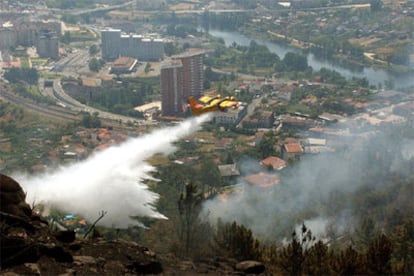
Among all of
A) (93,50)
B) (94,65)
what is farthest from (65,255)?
(93,50)

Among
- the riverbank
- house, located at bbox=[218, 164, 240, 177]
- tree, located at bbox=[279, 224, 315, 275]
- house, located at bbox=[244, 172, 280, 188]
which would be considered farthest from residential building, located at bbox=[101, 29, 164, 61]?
tree, located at bbox=[279, 224, 315, 275]

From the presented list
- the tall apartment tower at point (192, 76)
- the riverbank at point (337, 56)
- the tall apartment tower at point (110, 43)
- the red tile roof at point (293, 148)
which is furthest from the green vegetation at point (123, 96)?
the riverbank at point (337, 56)

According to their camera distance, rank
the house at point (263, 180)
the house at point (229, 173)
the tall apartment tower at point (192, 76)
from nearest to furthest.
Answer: the house at point (263, 180) < the house at point (229, 173) < the tall apartment tower at point (192, 76)

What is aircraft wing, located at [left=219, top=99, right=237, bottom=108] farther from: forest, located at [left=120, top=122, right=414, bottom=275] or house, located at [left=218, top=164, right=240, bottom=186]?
house, located at [left=218, top=164, right=240, bottom=186]

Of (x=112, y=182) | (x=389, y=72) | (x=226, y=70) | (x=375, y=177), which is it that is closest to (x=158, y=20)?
(x=226, y=70)

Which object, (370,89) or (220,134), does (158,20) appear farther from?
(220,134)

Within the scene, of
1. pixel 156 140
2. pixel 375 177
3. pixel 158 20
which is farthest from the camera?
pixel 158 20

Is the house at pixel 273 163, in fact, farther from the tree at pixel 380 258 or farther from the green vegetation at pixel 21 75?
the green vegetation at pixel 21 75
